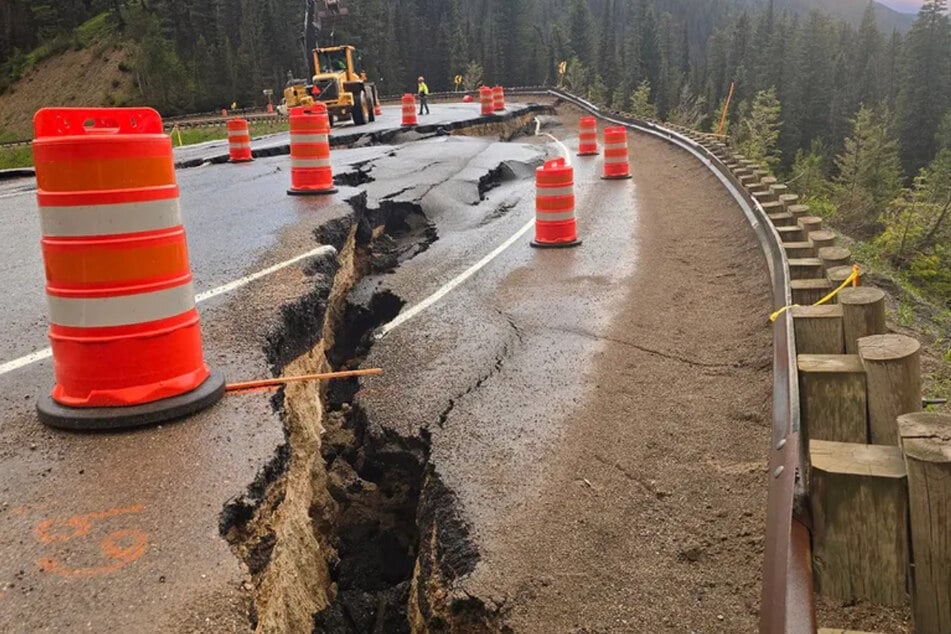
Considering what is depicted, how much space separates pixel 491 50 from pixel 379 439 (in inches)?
3677

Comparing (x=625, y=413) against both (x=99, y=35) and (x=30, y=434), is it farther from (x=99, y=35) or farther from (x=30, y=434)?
(x=99, y=35)

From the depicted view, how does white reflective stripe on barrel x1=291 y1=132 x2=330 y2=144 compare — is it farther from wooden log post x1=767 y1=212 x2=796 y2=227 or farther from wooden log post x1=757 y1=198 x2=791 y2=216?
wooden log post x1=767 y1=212 x2=796 y2=227

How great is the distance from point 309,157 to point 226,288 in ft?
15.4

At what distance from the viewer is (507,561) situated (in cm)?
345

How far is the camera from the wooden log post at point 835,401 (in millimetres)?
2695

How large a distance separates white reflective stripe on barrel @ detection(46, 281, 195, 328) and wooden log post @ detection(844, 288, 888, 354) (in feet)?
10.8

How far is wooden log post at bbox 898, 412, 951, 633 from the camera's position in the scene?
6.50ft

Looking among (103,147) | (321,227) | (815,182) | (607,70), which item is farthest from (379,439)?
(607,70)

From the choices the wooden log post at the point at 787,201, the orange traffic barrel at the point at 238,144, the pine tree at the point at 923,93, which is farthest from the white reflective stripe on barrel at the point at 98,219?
the pine tree at the point at 923,93

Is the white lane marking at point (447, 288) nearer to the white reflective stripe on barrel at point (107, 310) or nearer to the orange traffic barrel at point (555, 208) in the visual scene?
the orange traffic barrel at point (555, 208)

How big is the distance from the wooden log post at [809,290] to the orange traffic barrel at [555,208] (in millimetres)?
4614

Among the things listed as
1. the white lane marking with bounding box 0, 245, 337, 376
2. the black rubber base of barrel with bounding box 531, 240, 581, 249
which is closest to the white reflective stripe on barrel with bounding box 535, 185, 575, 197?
the black rubber base of barrel with bounding box 531, 240, 581, 249

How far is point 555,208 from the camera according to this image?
9.44m

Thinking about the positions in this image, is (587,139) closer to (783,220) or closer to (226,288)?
(783,220)
